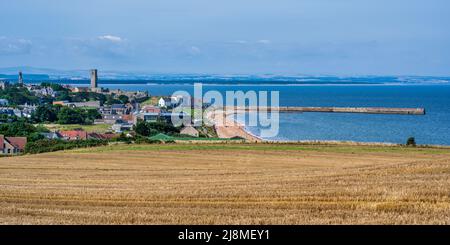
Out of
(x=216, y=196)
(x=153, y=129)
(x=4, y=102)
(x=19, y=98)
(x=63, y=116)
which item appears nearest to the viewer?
(x=216, y=196)

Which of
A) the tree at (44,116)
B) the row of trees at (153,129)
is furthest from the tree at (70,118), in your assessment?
the row of trees at (153,129)

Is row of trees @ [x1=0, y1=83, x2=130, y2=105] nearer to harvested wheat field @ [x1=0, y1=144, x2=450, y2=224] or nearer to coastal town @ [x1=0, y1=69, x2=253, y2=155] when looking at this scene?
coastal town @ [x1=0, y1=69, x2=253, y2=155]

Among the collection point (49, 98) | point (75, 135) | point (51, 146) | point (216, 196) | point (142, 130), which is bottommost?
point (75, 135)

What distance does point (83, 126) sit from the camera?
2849 inches

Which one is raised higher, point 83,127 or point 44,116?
point 44,116

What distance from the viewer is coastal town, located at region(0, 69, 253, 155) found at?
47750 mm

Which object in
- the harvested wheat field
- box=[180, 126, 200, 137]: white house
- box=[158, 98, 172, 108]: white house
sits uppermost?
the harvested wheat field

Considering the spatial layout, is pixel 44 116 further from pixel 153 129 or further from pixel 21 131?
pixel 21 131

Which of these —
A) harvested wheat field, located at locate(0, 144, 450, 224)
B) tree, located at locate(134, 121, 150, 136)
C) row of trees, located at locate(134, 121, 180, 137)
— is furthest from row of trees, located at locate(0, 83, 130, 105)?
harvested wheat field, located at locate(0, 144, 450, 224)

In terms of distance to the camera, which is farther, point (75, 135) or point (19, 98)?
point (19, 98)

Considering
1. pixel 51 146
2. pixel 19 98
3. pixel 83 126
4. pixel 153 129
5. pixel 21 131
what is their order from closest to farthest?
pixel 51 146 → pixel 21 131 → pixel 153 129 → pixel 83 126 → pixel 19 98

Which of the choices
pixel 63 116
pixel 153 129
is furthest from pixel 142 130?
pixel 63 116
